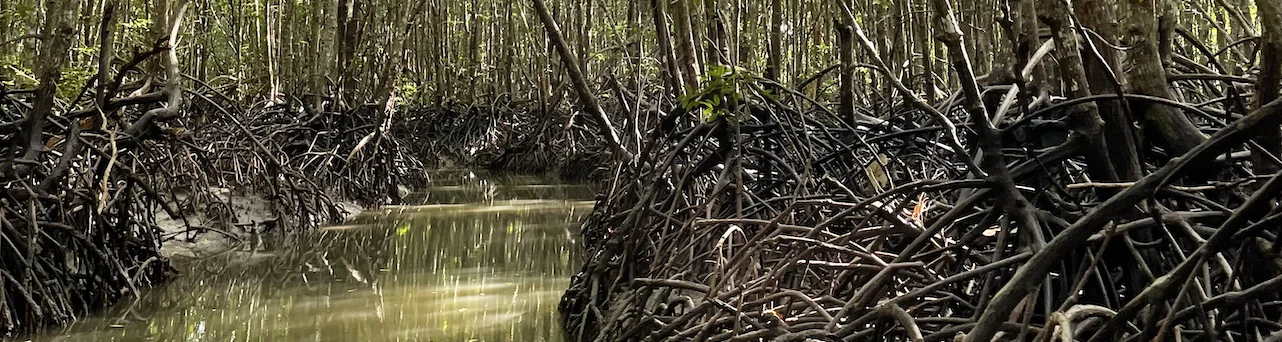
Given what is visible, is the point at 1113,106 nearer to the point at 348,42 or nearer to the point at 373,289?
the point at 373,289

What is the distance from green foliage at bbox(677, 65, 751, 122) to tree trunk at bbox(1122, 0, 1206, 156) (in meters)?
1.48

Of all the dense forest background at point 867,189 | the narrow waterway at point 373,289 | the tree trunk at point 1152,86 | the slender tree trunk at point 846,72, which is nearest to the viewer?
the dense forest background at point 867,189

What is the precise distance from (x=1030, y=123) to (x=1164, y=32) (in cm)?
50

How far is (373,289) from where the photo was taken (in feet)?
16.2

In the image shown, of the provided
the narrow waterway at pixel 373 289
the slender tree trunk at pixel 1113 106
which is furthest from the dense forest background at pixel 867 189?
the narrow waterway at pixel 373 289

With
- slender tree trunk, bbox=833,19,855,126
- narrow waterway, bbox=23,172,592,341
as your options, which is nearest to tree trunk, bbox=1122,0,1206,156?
slender tree trunk, bbox=833,19,855,126

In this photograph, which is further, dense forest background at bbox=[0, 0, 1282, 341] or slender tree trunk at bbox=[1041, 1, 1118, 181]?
slender tree trunk at bbox=[1041, 1, 1118, 181]

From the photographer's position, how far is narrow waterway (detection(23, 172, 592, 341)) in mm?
3939

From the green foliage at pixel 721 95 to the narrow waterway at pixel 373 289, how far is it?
1129 millimetres

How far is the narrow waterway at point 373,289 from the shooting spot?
3.94m

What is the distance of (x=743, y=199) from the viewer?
3.62m

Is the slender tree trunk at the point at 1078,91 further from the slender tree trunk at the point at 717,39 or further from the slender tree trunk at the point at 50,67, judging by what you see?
the slender tree trunk at the point at 50,67

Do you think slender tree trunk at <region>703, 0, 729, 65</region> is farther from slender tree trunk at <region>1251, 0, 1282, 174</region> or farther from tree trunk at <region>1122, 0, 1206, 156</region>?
slender tree trunk at <region>1251, 0, 1282, 174</region>

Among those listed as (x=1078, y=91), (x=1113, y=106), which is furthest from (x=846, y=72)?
(x=1113, y=106)
